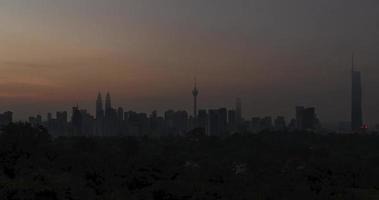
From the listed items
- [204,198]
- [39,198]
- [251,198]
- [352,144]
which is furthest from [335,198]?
[352,144]

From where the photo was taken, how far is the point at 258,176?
38406 mm

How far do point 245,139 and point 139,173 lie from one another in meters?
43.3

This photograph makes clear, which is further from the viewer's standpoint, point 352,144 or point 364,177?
point 352,144

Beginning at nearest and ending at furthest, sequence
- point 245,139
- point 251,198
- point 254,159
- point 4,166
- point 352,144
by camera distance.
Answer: point 251,198 < point 4,166 < point 254,159 < point 245,139 < point 352,144

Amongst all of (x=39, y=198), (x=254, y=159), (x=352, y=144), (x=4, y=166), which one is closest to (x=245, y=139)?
(x=352, y=144)

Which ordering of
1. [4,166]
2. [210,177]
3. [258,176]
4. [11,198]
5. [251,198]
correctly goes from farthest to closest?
[258,176] → [210,177] → [4,166] → [251,198] → [11,198]

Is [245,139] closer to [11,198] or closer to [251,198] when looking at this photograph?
[251,198]

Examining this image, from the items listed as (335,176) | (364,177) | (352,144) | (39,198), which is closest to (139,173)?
(39,198)

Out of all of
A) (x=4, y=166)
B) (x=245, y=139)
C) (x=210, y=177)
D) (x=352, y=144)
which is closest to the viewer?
(x=4, y=166)

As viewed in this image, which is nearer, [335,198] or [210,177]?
[335,198]

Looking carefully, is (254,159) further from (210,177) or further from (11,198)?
(11,198)

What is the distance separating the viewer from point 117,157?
132 feet

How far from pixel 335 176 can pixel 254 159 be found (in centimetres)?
1041

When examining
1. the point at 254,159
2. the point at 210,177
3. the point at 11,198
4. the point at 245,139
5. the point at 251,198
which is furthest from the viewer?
the point at 245,139
